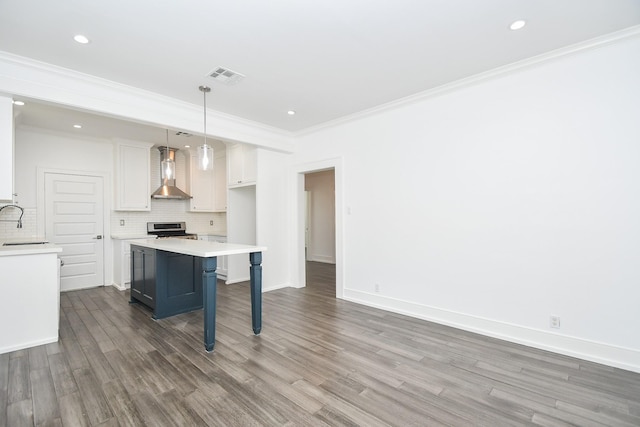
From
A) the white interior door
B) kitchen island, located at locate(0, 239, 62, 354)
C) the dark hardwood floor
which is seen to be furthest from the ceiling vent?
the white interior door

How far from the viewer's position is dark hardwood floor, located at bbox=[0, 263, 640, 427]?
6.26ft

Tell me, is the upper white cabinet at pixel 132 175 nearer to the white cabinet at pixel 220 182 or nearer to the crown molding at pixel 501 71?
the white cabinet at pixel 220 182

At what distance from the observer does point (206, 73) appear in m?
3.12

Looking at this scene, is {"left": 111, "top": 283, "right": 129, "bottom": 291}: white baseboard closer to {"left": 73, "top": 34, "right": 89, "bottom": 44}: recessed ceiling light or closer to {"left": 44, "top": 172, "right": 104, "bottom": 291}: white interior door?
{"left": 44, "top": 172, "right": 104, "bottom": 291}: white interior door

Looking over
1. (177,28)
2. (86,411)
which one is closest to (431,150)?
(177,28)

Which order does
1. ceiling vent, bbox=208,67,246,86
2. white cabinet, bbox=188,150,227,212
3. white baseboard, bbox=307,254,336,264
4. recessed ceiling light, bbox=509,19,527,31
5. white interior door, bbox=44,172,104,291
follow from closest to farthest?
recessed ceiling light, bbox=509,19,527,31 < ceiling vent, bbox=208,67,246,86 < white interior door, bbox=44,172,104,291 < white cabinet, bbox=188,150,227,212 < white baseboard, bbox=307,254,336,264

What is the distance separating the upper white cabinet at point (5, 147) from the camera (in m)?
2.84

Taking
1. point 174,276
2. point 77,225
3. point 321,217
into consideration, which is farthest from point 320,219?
point 77,225

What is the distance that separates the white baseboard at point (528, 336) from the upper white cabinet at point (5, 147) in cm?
428

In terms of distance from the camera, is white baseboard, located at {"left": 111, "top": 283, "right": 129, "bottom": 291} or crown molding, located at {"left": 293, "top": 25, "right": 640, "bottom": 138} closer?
crown molding, located at {"left": 293, "top": 25, "right": 640, "bottom": 138}

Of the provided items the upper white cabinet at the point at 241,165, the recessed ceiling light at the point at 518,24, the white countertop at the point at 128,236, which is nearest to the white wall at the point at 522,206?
the recessed ceiling light at the point at 518,24

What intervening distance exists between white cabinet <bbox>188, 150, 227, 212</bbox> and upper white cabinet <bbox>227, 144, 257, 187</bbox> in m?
0.81

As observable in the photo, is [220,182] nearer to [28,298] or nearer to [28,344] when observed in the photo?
[28,298]

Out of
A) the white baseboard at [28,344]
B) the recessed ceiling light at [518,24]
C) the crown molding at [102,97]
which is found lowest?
the white baseboard at [28,344]
